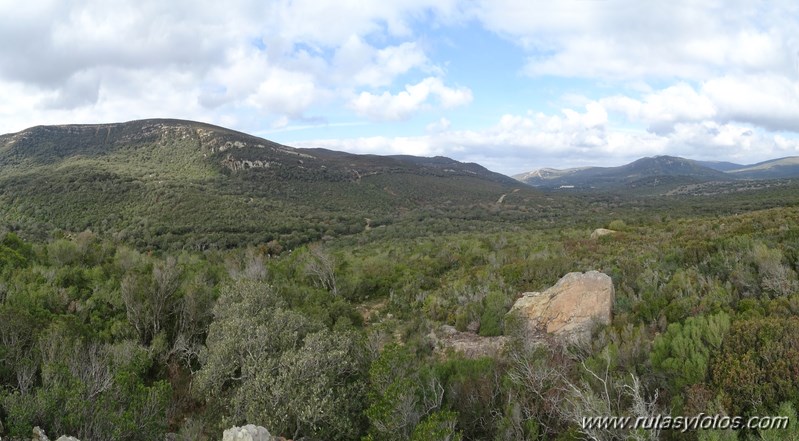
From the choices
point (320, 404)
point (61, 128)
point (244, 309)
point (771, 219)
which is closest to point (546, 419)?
point (320, 404)

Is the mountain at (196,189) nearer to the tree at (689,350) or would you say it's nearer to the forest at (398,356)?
the forest at (398,356)

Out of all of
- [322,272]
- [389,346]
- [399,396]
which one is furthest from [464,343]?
[322,272]

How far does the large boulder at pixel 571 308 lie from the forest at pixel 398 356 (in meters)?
0.76

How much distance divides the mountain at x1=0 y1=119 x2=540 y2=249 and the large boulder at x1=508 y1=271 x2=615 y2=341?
37779 millimetres

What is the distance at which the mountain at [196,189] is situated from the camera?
4634 cm

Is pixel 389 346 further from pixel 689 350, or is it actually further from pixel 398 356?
pixel 689 350

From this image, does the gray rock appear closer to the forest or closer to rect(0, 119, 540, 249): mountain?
the forest

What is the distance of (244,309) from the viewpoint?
1132cm

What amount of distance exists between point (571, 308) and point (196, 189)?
2379 inches

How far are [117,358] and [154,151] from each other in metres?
85.8

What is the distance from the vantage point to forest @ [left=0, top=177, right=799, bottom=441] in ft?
20.2

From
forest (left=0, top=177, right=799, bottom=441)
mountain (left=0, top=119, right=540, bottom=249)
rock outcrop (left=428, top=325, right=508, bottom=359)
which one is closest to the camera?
forest (left=0, top=177, right=799, bottom=441)

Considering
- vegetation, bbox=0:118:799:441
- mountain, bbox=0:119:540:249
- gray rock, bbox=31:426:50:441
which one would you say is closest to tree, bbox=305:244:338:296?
vegetation, bbox=0:118:799:441

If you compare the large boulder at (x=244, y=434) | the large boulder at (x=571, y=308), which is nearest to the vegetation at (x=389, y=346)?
the large boulder at (x=571, y=308)
